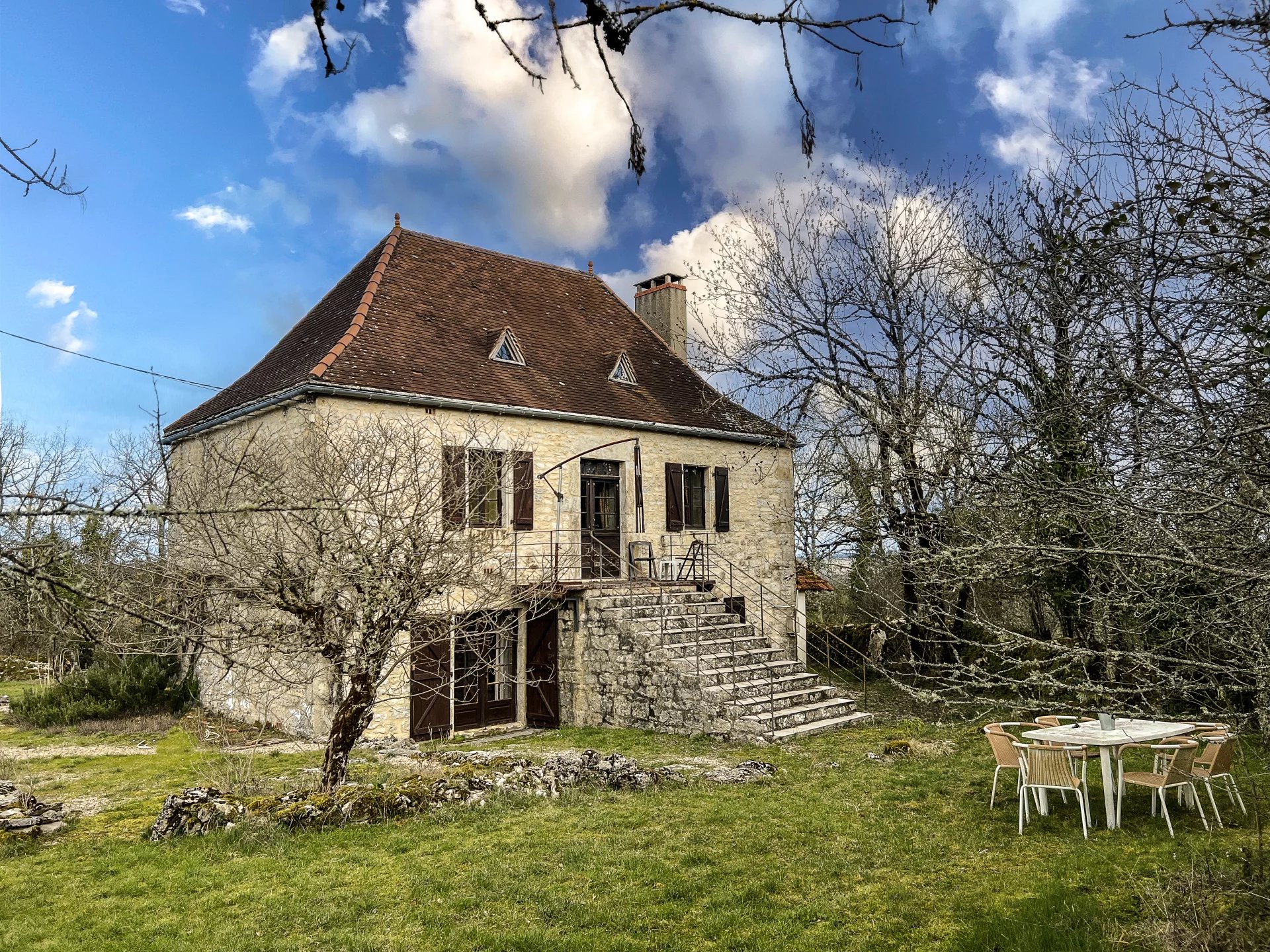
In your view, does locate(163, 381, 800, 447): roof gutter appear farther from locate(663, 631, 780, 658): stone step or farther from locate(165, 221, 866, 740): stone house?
locate(663, 631, 780, 658): stone step

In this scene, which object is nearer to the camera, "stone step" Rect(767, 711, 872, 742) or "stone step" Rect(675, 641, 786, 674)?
"stone step" Rect(767, 711, 872, 742)

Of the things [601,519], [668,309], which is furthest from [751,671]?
[668,309]

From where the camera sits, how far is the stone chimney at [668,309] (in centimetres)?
2131

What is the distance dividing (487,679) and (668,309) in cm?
1042

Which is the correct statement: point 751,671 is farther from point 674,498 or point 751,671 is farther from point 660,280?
point 660,280

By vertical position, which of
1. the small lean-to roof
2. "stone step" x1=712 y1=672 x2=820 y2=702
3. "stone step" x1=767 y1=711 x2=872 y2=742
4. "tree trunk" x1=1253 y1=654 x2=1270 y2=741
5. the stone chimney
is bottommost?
"stone step" x1=767 y1=711 x2=872 y2=742

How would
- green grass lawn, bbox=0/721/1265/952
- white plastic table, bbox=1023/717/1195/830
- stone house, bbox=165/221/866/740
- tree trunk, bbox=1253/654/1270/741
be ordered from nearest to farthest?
tree trunk, bbox=1253/654/1270/741
green grass lawn, bbox=0/721/1265/952
white plastic table, bbox=1023/717/1195/830
stone house, bbox=165/221/866/740

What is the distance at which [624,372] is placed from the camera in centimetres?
1825

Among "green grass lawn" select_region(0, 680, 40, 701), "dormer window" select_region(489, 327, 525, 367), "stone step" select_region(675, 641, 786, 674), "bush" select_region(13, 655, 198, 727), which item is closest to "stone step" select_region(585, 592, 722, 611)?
"stone step" select_region(675, 641, 786, 674)

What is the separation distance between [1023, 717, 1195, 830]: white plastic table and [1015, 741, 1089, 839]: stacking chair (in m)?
0.14

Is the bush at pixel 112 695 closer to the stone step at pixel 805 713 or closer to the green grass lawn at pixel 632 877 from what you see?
the green grass lawn at pixel 632 877

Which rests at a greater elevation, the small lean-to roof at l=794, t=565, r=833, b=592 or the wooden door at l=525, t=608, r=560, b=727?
the small lean-to roof at l=794, t=565, r=833, b=592

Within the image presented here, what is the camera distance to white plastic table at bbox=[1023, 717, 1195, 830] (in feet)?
24.5

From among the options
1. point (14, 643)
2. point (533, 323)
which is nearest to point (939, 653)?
point (533, 323)
